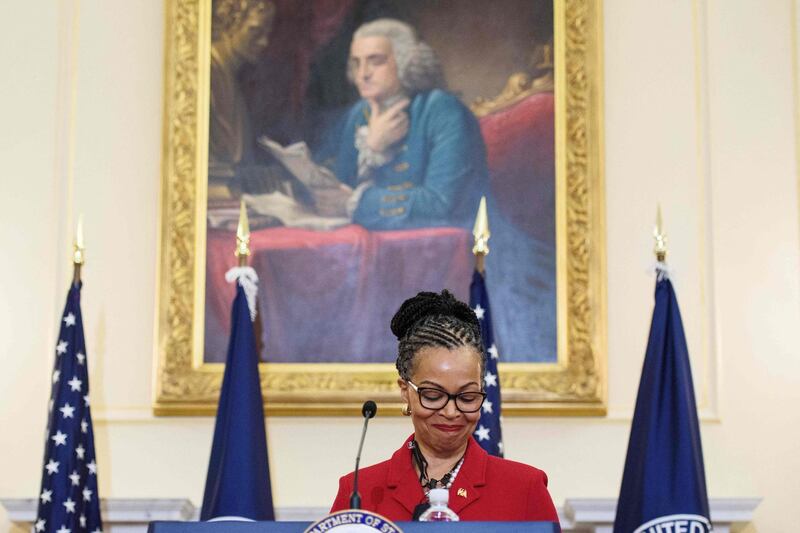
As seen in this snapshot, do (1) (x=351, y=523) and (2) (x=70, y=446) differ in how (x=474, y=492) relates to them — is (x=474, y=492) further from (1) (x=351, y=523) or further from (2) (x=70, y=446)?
(2) (x=70, y=446)

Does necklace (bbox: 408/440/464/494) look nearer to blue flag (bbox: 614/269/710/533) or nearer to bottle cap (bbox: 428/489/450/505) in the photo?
bottle cap (bbox: 428/489/450/505)

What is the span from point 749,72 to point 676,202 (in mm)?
796

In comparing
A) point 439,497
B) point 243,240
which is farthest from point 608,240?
point 439,497

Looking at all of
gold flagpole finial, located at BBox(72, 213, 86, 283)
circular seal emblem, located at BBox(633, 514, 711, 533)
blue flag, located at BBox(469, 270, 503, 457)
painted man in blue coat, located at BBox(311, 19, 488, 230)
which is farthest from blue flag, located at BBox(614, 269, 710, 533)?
gold flagpole finial, located at BBox(72, 213, 86, 283)

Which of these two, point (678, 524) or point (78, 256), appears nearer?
point (678, 524)

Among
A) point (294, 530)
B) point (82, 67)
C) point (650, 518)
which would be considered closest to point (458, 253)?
point (650, 518)

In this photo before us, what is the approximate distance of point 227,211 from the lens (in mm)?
6520

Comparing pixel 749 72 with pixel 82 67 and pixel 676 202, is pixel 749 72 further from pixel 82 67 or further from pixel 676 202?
pixel 82 67

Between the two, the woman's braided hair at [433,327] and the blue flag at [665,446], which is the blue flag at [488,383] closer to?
the blue flag at [665,446]

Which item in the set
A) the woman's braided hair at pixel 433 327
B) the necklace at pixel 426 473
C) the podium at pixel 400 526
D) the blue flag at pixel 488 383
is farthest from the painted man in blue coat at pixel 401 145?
the podium at pixel 400 526

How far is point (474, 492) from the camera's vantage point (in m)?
3.20

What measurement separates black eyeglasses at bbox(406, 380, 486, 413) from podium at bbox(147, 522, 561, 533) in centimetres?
56

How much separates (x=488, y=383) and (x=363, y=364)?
0.79 m

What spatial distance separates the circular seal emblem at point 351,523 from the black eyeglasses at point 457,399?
2.32ft
